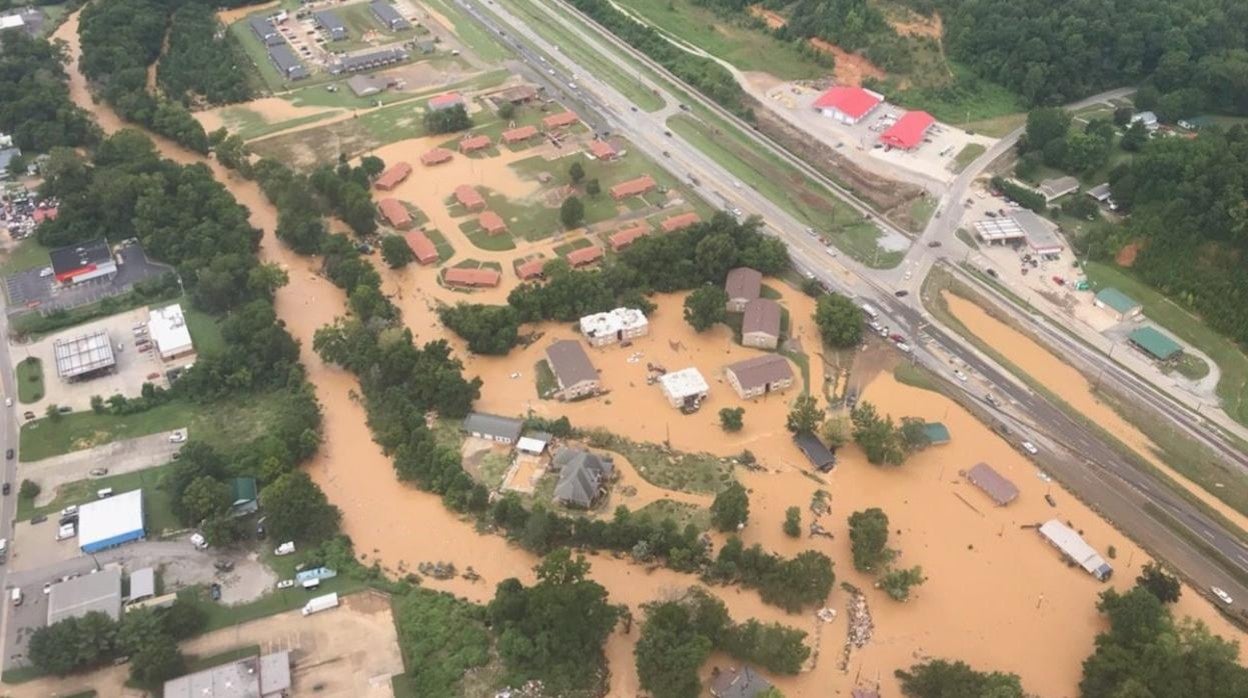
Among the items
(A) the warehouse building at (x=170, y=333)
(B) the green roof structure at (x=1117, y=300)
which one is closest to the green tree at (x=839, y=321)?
(B) the green roof structure at (x=1117, y=300)

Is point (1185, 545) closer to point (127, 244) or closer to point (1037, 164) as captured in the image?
point (1037, 164)

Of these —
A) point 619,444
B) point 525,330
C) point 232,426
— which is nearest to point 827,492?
point 619,444

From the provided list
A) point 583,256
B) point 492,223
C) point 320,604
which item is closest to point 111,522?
point 320,604

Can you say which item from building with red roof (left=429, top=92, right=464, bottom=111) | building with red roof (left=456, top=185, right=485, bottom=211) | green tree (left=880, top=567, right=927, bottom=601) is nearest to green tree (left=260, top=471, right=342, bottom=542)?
green tree (left=880, top=567, right=927, bottom=601)

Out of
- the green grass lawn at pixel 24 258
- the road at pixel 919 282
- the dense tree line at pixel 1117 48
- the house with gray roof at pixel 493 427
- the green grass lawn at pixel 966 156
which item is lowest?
the green grass lawn at pixel 24 258

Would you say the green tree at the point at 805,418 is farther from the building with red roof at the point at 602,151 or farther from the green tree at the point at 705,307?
the building with red roof at the point at 602,151

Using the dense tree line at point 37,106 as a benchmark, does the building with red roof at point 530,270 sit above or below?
above
